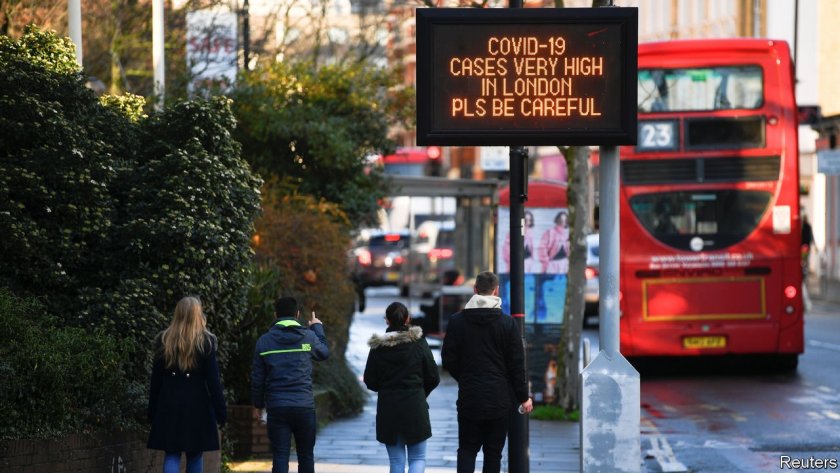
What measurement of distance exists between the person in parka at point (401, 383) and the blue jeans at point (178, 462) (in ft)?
3.96

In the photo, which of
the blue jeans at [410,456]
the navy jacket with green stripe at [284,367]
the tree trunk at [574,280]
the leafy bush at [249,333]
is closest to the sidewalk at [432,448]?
the tree trunk at [574,280]

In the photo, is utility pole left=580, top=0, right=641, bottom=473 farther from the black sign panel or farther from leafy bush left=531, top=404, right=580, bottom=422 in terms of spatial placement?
leafy bush left=531, top=404, right=580, bottom=422

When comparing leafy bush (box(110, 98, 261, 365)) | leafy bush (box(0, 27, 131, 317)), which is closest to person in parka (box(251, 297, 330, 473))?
leafy bush (box(110, 98, 261, 365))

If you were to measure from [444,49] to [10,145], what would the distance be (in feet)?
12.1

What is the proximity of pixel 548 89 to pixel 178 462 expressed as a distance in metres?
3.39

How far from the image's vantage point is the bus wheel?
2147cm

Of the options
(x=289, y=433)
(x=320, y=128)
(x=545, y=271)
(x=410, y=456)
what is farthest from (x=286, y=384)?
(x=320, y=128)

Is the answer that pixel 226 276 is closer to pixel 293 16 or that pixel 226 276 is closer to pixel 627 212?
pixel 627 212

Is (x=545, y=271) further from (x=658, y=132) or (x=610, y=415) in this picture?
(x=610, y=415)

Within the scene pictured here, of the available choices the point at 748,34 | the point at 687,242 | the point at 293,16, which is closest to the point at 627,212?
the point at 687,242

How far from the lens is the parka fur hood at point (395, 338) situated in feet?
33.4

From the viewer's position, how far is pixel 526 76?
9.89m

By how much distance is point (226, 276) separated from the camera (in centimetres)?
1185

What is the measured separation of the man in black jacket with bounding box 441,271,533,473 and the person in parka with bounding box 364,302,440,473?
20 cm
